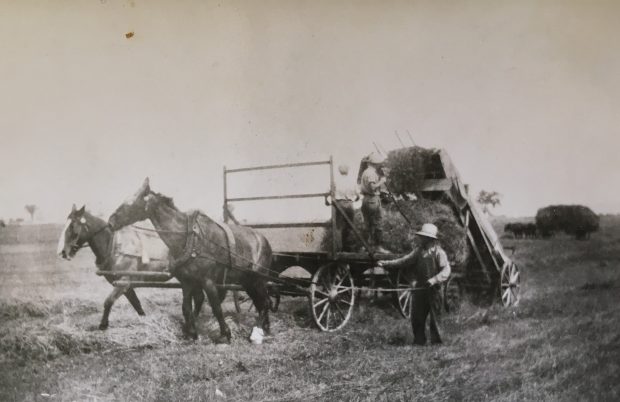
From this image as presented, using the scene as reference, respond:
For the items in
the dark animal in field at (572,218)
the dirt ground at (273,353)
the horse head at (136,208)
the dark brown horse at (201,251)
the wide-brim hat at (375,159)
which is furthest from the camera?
the wide-brim hat at (375,159)

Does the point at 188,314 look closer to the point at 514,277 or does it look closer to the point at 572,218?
the point at 572,218

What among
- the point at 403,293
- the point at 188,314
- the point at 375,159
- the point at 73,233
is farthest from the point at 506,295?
the point at 73,233

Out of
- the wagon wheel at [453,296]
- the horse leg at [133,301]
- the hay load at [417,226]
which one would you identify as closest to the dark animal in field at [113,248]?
the horse leg at [133,301]

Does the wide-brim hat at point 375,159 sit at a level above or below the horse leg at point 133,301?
above

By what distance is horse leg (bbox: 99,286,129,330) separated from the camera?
14.9 ft

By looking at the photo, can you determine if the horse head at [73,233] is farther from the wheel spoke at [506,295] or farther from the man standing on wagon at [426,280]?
the wheel spoke at [506,295]

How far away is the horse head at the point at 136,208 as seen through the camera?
4242 millimetres

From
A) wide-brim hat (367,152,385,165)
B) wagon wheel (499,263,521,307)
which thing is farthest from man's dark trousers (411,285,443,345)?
wagon wheel (499,263,521,307)

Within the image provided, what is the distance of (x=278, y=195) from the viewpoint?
4984mm

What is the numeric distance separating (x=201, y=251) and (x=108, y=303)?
959 mm

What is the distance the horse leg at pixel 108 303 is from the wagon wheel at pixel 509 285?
4.31 metres

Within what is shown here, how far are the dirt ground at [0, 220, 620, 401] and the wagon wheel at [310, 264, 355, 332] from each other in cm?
36

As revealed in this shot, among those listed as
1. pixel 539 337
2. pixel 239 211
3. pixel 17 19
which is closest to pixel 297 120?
pixel 239 211

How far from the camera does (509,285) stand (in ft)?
20.2
